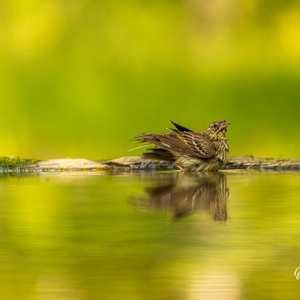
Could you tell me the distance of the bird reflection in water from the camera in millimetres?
3836

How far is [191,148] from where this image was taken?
748cm

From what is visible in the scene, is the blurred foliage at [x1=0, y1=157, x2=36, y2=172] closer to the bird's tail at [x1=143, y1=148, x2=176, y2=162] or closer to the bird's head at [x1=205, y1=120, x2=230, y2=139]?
the bird's tail at [x1=143, y1=148, x2=176, y2=162]

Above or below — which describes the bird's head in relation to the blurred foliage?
above

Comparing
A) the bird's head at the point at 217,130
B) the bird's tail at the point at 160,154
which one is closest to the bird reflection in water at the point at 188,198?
the bird's tail at the point at 160,154

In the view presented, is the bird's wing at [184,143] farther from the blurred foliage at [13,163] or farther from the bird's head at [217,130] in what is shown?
the blurred foliage at [13,163]

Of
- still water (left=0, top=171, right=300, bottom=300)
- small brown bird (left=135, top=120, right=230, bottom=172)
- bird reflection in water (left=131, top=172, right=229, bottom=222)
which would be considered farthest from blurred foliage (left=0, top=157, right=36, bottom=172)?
still water (left=0, top=171, right=300, bottom=300)

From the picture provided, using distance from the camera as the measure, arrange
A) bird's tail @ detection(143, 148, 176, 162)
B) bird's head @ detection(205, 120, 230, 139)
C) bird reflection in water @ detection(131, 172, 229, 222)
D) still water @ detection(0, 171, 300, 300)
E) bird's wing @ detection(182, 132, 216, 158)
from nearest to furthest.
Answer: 1. still water @ detection(0, 171, 300, 300)
2. bird reflection in water @ detection(131, 172, 229, 222)
3. bird's wing @ detection(182, 132, 216, 158)
4. bird's tail @ detection(143, 148, 176, 162)
5. bird's head @ detection(205, 120, 230, 139)

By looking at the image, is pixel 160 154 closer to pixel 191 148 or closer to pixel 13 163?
pixel 191 148

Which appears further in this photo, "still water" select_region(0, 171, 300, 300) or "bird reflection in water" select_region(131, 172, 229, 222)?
"bird reflection in water" select_region(131, 172, 229, 222)

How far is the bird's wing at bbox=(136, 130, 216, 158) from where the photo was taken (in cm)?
748

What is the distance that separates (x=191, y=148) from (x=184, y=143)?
0.46ft

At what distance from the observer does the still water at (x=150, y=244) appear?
1.98 metres

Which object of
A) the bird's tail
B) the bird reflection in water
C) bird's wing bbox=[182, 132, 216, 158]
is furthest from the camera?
the bird's tail

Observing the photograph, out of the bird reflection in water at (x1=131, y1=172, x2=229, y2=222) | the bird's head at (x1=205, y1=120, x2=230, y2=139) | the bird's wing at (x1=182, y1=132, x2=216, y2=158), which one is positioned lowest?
the bird reflection in water at (x1=131, y1=172, x2=229, y2=222)
